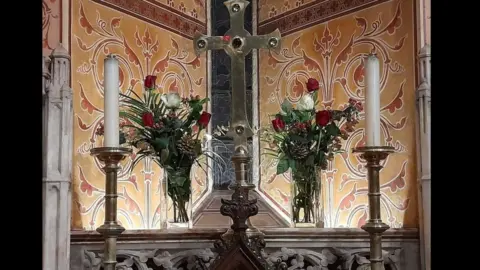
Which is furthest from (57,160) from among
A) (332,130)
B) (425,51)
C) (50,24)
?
(425,51)

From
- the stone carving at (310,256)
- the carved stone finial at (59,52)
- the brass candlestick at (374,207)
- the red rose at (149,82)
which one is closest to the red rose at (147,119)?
the red rose at (149,82)

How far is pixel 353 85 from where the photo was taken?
2.10 m

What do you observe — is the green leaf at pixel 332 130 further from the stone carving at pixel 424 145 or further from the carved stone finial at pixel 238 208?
the carved stone finial at pixel 238 208

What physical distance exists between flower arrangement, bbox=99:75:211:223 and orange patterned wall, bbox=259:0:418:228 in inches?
15.0

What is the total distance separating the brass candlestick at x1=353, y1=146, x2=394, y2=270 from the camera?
1507mm

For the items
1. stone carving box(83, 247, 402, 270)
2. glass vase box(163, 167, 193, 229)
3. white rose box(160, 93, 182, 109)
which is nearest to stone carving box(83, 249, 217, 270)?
stone carving box(83, 247, 402, 270)

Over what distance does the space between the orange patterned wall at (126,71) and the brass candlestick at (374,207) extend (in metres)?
0.76

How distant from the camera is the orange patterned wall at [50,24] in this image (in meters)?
1.80

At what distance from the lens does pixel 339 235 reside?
183 centimetres

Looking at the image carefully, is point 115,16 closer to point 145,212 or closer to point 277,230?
point 145,212

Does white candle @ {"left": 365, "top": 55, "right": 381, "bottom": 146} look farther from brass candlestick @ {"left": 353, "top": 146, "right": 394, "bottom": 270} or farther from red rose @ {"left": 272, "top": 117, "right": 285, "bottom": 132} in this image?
red rose @ {"left": 272, "top": 117, "right": 285, "bottom": 132}

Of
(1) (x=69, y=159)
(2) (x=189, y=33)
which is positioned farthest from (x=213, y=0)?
(1) (x=69, y=159)

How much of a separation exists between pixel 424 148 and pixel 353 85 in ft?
1.14

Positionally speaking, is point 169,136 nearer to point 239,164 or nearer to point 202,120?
point 202,120
